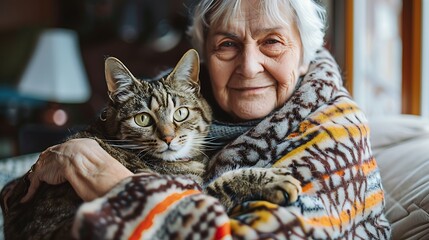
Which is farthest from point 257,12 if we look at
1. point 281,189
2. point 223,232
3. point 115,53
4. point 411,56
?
point 115,53

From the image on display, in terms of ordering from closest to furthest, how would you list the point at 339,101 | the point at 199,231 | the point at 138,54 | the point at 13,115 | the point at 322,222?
the point at 199,231
the point at 322,222
the point at 339,101
the point at 13,115
the point at 138,54

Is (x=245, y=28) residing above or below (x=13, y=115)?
above

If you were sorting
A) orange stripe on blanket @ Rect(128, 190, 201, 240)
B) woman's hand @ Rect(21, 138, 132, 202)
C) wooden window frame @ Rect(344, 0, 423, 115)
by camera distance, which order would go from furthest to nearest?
wooden window frame @ Rect(344, 0, 423, 115), woman's hand @ Rect(21, 138, 132, 202), orange stripe on blanket @ Rect(128, 190, 201, 240)

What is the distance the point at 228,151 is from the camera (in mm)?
1199

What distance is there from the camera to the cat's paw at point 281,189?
97 cm

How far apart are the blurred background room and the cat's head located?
0.96ft

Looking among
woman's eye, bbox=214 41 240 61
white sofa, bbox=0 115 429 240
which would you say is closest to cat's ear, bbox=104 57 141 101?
woman's eye, bbox=214 41 240 61

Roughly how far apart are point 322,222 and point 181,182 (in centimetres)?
30

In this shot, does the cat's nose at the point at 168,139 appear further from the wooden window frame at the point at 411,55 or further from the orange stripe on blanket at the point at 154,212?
the wooden window frame at the point at 411,55

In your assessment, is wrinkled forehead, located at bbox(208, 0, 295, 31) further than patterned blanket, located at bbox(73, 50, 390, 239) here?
Yes

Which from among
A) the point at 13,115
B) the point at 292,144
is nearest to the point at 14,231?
the point at 292,144

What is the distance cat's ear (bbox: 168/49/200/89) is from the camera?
3.95 feet

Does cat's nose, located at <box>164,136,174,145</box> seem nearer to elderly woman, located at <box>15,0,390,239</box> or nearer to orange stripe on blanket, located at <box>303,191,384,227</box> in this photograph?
elderly woman, located at <box>15,0,390,239</box>

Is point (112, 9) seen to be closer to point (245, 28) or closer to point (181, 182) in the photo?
point (245, 28)
